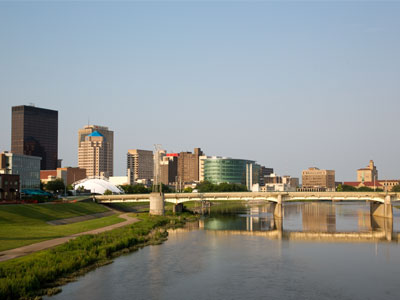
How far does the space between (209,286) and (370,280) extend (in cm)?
1860

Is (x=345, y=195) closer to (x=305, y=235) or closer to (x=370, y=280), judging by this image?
(x=305, y=235)

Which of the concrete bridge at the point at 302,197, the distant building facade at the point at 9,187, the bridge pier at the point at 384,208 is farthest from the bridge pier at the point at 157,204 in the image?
the bridge pier at the point at 384,208

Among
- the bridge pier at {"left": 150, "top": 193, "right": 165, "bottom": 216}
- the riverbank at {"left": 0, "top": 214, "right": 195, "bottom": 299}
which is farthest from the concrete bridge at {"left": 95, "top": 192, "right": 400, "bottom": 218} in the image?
the riverbank at {"left": 0, "top": 214, "right": 195, "bottom": 299}

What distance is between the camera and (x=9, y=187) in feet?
432

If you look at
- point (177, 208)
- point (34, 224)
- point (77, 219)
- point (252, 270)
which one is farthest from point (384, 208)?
point (34, 224)

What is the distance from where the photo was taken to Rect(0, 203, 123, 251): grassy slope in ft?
227

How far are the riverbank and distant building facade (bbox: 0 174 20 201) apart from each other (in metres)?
59.5

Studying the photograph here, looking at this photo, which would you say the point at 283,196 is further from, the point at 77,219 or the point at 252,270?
the point at 252,270

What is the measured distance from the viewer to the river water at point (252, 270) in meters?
46.5

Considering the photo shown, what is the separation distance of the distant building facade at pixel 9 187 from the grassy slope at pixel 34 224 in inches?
723

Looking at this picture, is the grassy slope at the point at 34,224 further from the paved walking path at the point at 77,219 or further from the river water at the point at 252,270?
the river water at the point at 252,270

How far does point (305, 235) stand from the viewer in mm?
93125

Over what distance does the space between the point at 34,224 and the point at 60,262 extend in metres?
39.9

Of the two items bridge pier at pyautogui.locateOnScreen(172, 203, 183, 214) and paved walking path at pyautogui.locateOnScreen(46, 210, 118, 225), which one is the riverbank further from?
bridge pier at pyautogui.locateOnScreen(172, 203, 183, 214)
